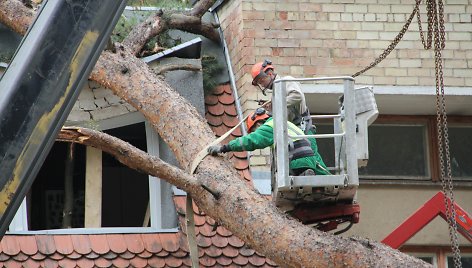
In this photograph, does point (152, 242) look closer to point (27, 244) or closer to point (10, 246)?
point (27, 244)

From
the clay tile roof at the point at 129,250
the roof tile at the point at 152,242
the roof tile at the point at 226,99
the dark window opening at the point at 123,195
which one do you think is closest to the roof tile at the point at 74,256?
the clay tile roof at the point at 129,250

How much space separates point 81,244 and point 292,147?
3.46 meters

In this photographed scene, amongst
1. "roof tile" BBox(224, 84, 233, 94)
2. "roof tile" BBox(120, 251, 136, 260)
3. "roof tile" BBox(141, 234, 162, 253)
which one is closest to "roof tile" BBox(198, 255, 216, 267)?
"roof tile" BBox(141, 234, 162, 253)

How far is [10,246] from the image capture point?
10.8m

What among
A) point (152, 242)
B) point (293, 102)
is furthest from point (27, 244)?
point (293, 102)

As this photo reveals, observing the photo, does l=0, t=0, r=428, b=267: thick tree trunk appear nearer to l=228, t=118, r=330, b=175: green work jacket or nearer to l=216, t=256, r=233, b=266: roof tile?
l=228, t=118, r=330, b=175: green work jacket

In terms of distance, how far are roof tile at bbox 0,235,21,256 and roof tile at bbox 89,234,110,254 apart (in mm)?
723

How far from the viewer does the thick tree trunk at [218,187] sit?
7.38m

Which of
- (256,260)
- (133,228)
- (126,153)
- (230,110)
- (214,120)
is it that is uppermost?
(230,110)

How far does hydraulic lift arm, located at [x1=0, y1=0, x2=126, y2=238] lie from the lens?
2.44m

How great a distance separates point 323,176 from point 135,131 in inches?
188

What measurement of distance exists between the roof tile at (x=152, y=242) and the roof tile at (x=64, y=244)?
A: 0.74 m

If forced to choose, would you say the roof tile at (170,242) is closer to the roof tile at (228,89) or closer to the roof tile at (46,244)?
the roof tile at (46,244)

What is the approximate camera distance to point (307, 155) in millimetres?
8352
